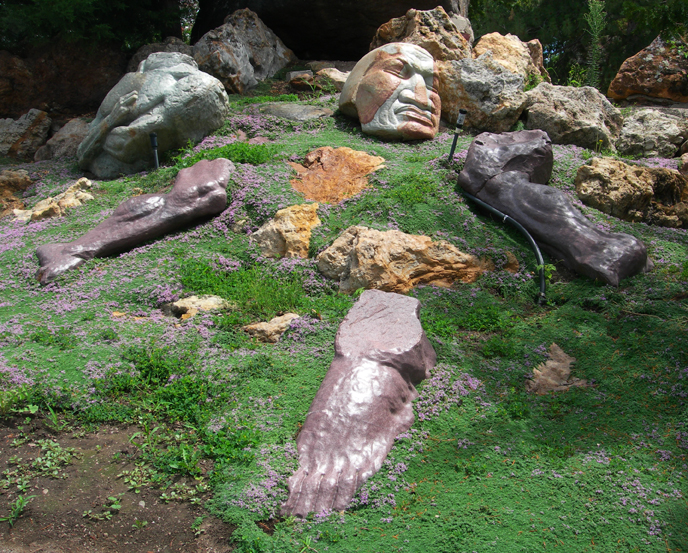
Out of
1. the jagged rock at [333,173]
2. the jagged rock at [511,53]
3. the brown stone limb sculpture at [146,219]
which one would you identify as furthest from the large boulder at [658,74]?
the brown stone limb sculpture at [146,219]

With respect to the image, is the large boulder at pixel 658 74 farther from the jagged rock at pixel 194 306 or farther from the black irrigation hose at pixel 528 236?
the jagged rock at pixel 194 306

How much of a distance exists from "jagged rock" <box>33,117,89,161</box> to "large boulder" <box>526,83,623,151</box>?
9033 millimetres

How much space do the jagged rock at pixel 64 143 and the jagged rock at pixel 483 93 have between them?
7485 millimetres

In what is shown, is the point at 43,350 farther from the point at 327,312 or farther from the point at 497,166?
the point at 497,166

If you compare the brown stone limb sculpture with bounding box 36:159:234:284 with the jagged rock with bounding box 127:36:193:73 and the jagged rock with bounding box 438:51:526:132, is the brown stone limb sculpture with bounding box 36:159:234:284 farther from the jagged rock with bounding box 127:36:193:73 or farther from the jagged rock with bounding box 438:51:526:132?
Result: the jagged rock with bounding box 127:36:193:73

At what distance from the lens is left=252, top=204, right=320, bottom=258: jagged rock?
21.2 ft

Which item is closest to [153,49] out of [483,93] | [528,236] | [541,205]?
[483,93]

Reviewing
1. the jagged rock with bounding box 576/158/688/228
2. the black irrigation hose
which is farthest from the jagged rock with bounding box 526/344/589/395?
the jagged rock with bounding box 576/158/688/228

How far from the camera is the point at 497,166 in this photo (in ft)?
22.4

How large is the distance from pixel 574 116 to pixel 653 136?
1517 mm

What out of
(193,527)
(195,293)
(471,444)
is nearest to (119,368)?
(195,293)

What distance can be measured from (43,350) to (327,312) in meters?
2.76

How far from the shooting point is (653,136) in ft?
30.4

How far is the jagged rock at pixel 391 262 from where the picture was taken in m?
5.66
